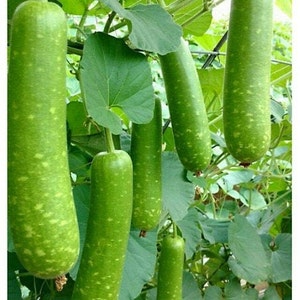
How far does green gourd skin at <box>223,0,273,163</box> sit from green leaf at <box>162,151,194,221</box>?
317mm

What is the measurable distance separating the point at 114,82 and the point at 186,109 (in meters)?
0.12

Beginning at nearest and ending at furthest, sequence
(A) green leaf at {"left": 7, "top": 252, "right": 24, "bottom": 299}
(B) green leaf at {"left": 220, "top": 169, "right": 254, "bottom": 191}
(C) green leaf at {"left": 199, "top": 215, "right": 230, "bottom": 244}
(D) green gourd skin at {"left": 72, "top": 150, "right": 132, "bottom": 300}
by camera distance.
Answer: (D) green gourd skin at {"left": 72, "top": 150, "right": 132, "bottom": 300} < (A) green leaf at {"left": 7, "top": 252, "right": 24, "bottom": 299} < (C) green leaf at {"left": 199, "top": 215, "right": 230, "bottom": 244} < (B) green leaf at {"left": 220, "top": 169, "right": 254, "bottom": 191}

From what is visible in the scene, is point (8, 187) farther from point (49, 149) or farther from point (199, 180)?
point (199, 180)

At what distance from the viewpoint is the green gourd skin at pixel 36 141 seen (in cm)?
64

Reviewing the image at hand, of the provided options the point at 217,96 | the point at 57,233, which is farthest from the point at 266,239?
the point at 57,233

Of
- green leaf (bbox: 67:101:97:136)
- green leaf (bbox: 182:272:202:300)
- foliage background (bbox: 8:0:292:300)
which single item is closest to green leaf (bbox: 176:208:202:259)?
foliage background (bbox: 8:0:292:300)

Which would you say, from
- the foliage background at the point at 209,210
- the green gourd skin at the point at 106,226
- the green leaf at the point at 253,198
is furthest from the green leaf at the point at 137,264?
the green leaf at the point at 253,198

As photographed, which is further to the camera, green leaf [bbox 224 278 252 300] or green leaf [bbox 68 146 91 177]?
green leaf [bbox 224 278 252 300]

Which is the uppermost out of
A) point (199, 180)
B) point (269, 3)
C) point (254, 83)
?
point (269, 3)

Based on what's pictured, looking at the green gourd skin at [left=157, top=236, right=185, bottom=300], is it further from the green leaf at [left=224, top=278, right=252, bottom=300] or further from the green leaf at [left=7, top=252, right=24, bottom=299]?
the green leaf at [left=224, top=278, right=252, bottom=300]

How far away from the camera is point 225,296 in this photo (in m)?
1.55

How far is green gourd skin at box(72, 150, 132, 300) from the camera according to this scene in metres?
0.78

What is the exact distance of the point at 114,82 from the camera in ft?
2.84

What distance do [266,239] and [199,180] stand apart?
0.54 meters
